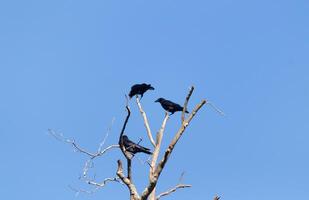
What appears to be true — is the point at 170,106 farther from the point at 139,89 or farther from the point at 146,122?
the point at 146,122

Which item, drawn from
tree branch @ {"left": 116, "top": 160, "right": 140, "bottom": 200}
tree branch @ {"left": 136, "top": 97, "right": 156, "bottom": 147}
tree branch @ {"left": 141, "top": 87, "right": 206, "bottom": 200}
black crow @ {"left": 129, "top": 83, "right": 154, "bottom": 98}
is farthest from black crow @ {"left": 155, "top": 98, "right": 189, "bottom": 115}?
tree branch @ {"left": 141, "top": 87, "right": 206, "bottom": 200}

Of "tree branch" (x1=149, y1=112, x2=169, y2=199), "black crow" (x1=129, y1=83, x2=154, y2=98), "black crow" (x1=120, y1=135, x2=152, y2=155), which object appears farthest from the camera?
"black crow" (x1=129, y1=83, x2=154, y2=98)

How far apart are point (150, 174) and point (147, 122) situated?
63.5 inches

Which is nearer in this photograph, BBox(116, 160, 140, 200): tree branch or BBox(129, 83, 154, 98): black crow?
BBox(116, 160, 140, 200): tree branch

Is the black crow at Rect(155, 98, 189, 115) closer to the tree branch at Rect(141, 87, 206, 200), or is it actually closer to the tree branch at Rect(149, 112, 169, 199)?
the tree branch at Rect(149, 112, 169, 199)

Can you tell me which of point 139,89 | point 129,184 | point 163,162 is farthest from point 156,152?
point 139,89

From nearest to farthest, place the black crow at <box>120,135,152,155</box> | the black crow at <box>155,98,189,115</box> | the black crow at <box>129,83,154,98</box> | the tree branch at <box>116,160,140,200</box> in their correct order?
the tree branch at <box>116,160,140,200</box>
the black crow at <box>120,135,152,155</box>
the black crow at <box>129,83,154,98</box>
the black crow at <box>155,98,189,115</box>

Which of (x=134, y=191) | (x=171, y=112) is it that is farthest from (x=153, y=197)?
(x=171, y=112)

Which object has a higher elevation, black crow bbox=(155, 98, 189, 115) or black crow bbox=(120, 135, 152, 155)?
black crow bbox=(155, 98, 189, 115)

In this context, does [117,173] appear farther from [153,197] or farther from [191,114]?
[191,114]

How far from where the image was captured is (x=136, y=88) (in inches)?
568

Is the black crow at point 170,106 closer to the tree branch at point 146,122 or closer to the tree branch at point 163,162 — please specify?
the tree branch at point 146,122

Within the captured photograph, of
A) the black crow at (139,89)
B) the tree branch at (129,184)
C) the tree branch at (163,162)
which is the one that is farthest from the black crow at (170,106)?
the tree branch at (163,162)

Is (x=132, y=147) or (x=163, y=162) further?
(x=132, y=147)
